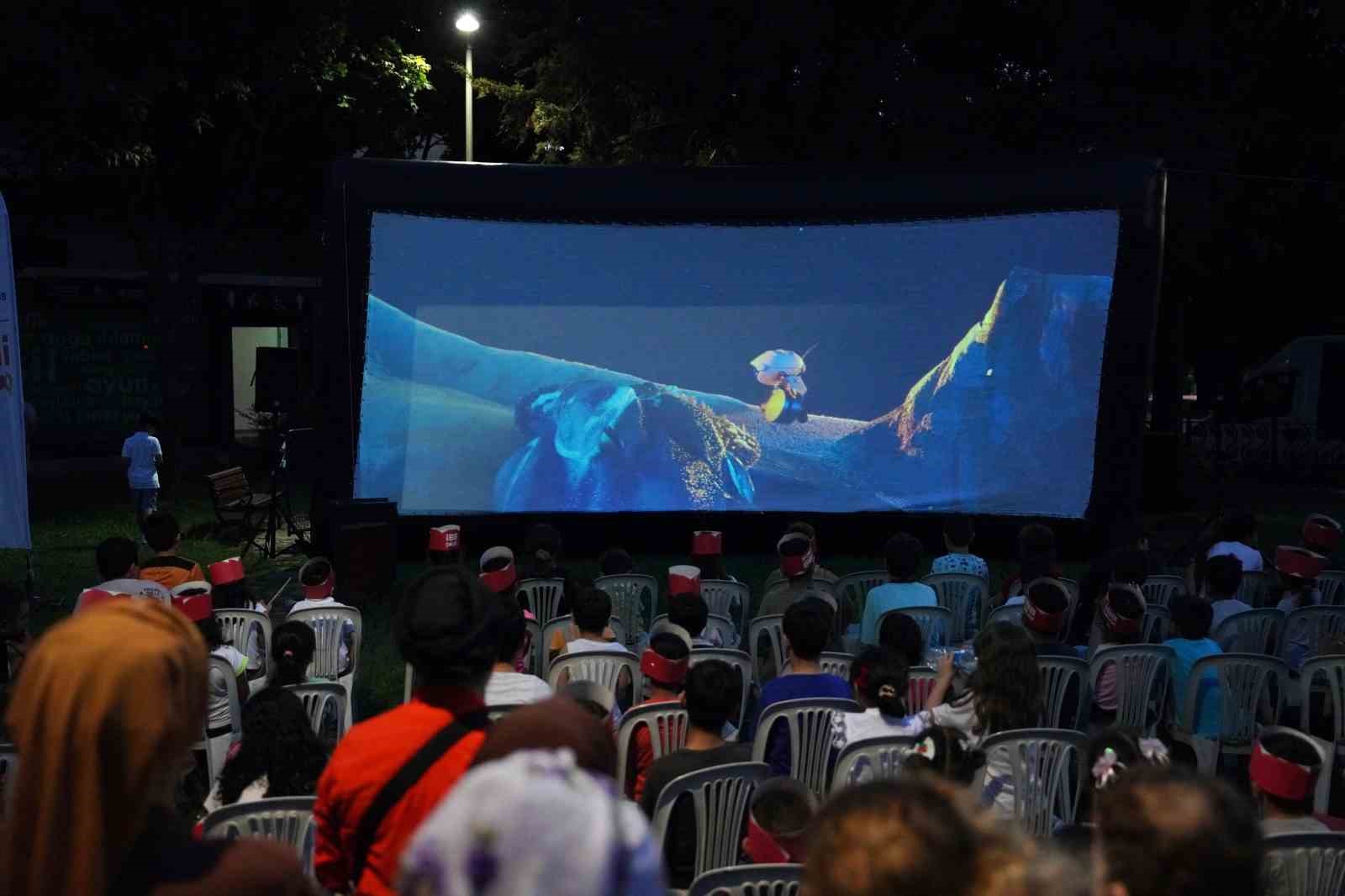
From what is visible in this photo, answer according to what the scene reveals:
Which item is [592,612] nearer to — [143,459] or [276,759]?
[276,759]

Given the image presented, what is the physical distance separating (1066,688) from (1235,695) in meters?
0.73

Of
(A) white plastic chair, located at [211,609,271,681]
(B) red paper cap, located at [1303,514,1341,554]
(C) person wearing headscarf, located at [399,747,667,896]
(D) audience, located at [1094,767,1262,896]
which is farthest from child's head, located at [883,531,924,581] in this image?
(C) person wearing headscarf, located at [399,747,667,896]

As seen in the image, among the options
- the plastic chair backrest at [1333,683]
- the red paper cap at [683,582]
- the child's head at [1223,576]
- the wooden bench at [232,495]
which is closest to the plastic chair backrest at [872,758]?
the plastic chair backrest at [1333,683]

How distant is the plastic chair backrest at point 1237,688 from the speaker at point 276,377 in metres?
11.0

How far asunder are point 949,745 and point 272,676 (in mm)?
2598

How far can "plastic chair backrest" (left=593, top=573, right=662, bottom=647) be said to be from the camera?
7.15 meters

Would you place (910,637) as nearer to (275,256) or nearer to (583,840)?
(583,840)

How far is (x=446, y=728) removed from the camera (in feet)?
7.19

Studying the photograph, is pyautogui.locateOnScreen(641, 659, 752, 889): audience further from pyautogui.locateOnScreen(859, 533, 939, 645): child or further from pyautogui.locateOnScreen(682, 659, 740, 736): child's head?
pyautogui.locateOnScreen(859, 533, 939, 645): child

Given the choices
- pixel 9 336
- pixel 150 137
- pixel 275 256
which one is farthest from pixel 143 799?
pixel 275 256

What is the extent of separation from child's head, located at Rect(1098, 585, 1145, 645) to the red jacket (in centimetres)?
389

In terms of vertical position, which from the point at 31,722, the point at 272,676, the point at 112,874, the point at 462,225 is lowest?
the point at 272,676

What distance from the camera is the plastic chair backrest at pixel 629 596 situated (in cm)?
715

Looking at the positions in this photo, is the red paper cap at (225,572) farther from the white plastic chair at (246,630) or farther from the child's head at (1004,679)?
the child's head at (1004,679)
